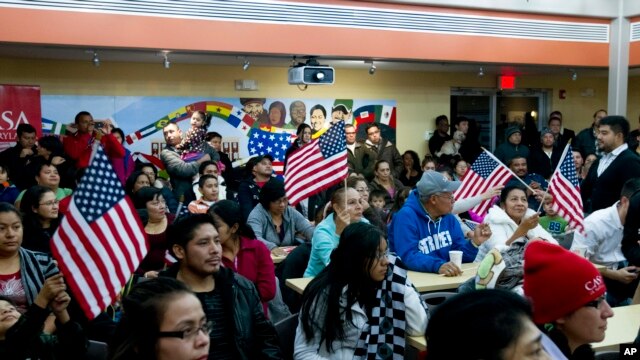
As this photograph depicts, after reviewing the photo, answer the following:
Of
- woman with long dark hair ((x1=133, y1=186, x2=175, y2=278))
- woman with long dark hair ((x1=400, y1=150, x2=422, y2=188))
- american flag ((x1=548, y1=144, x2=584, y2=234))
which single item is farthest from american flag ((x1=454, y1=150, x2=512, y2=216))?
woman with long dark hair ((x1=400, y1=150, x2=422, y2=188))

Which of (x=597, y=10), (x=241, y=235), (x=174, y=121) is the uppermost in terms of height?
(x=597, y=10)

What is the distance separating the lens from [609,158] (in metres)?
6.20

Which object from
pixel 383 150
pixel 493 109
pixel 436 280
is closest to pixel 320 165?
pixel 436 280

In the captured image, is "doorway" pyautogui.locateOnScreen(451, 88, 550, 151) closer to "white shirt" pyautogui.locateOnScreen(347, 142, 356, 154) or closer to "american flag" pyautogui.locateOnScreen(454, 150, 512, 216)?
"white shirt" pyautogui.locateOnScreen(347, 142, 356, 154)

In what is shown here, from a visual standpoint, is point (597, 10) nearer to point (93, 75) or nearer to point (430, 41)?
point (430, 41)

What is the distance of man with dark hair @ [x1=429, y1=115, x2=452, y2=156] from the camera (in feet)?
39.1

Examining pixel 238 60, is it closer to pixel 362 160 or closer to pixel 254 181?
pixel 362 160

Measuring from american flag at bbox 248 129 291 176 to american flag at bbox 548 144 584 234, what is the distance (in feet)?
18.3

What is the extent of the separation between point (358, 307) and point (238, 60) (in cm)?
700

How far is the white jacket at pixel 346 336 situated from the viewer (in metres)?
3.26

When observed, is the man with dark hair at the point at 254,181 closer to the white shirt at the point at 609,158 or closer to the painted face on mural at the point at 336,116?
the white shirt at the point at 609,158

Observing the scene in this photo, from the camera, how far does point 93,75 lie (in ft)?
31.9

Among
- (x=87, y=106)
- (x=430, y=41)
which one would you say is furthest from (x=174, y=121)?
(x=430, y=41)

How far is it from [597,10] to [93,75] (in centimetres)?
807
